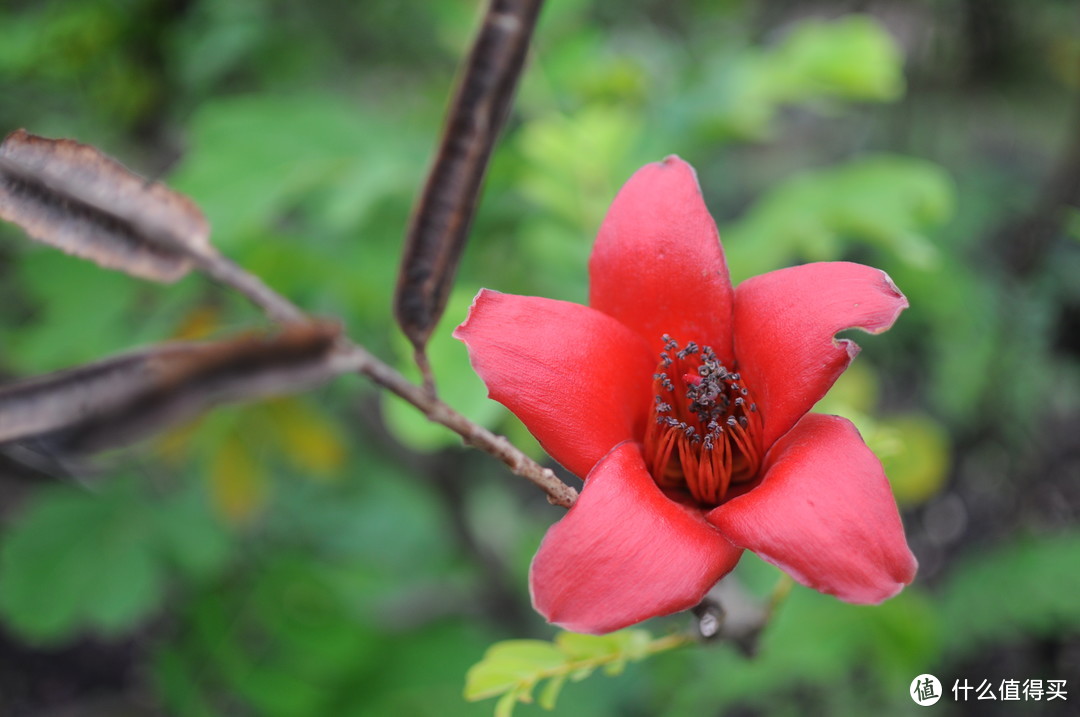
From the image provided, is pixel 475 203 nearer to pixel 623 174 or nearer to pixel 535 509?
pixel 623 174

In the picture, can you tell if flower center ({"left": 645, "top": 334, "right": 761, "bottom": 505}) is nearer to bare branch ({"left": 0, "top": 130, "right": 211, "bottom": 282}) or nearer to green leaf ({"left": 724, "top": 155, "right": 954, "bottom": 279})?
bare branch ({"left": 0, "top": 130, "right": 211, "bottom": 282})

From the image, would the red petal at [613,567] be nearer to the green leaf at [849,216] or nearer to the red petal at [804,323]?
the red petal at [804,323]

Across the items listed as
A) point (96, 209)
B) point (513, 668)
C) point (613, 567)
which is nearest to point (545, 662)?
point (513, 668)

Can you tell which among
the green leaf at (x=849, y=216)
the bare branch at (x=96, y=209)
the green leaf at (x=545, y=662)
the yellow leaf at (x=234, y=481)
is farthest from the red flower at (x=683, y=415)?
the yellow leaf at (x=234, y=481)

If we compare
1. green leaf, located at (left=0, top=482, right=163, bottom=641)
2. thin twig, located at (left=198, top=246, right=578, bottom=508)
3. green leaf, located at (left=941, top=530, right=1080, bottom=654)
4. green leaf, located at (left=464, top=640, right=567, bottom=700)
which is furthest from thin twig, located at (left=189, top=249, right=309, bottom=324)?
green leaf, located at (left=941, top=530, right=1080, bottom=654)

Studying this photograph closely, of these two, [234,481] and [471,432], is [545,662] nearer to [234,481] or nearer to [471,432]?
[471,432]

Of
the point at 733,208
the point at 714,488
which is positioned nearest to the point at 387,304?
the point at 714,488
